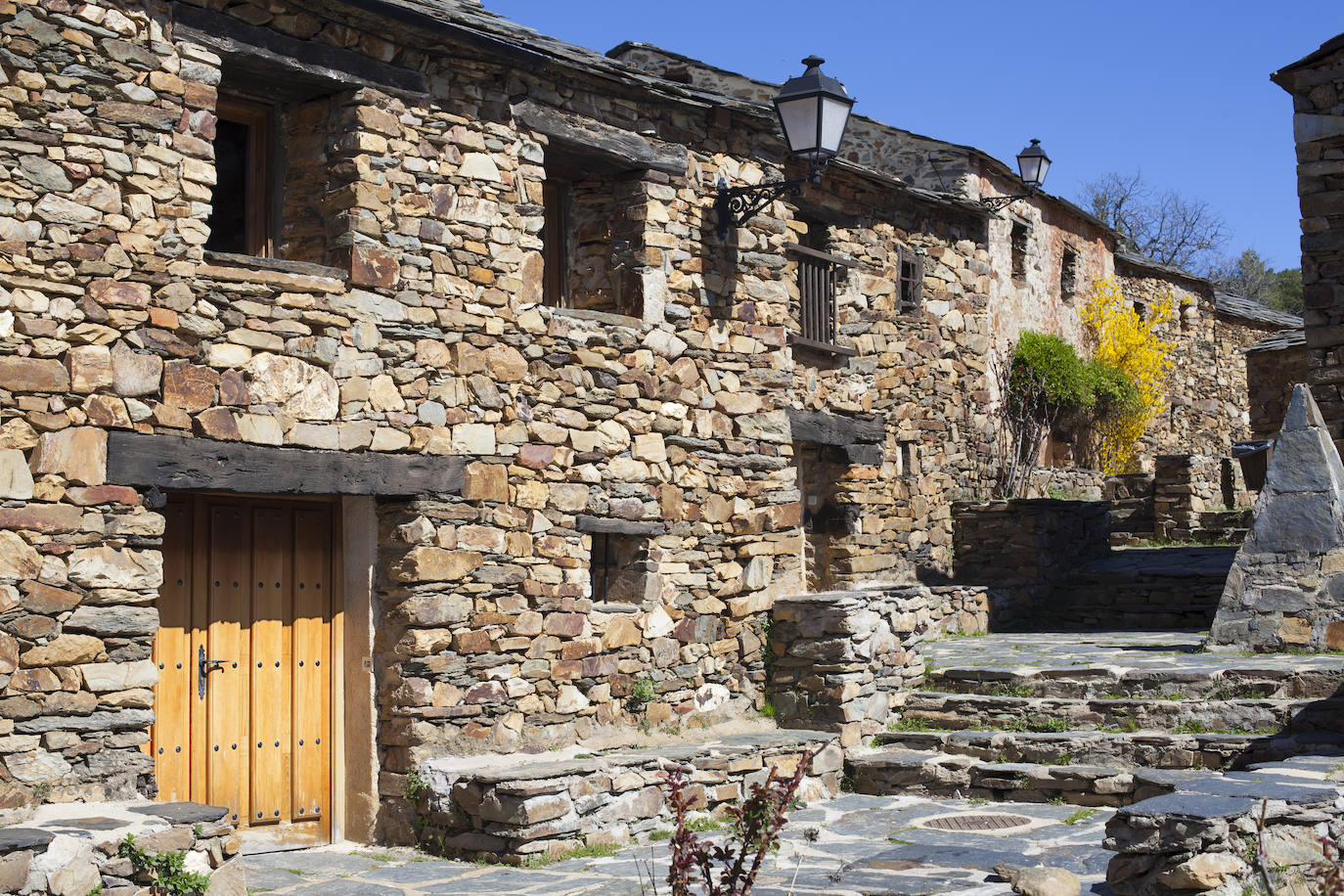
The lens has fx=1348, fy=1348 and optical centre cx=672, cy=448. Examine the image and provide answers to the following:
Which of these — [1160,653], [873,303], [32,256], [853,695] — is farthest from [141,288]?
[873,303]

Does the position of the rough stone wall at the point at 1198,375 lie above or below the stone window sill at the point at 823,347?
above

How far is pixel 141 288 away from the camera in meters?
6.20

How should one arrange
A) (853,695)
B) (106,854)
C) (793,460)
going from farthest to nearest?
(793,460)
(853,695)
(106,854)

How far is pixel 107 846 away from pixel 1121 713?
5.97 metres

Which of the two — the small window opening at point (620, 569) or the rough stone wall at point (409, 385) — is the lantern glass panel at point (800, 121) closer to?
the rough stone wall at point (409, 385)

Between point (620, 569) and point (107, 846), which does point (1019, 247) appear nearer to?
point (620, 569)

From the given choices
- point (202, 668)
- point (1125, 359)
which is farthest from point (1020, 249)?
point (202, 668)

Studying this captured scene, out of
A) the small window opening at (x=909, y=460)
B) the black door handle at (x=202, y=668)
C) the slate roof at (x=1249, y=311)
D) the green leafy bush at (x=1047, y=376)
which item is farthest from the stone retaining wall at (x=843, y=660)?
the slate roof at (x=1249, y=311)

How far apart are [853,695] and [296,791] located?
3583 mm

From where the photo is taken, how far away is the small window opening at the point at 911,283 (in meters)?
14.0

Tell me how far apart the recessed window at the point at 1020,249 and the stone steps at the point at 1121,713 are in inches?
370

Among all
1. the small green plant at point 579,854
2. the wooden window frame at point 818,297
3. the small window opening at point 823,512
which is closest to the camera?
the small green plant at point 579,854

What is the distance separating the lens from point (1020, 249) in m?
17.5

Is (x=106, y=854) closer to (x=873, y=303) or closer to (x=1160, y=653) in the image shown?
(x=1160, y=653)
